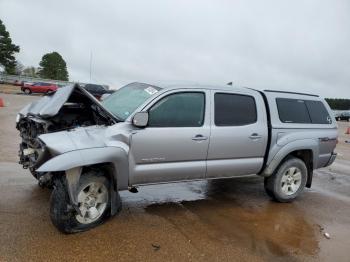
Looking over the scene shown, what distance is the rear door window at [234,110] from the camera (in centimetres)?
628

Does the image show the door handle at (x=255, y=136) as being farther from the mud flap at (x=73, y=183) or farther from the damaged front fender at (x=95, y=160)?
the mud flap at (x=73, y=183)

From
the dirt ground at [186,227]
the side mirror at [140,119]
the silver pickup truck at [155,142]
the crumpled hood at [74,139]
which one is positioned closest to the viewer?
the dirt ground at [186,227]

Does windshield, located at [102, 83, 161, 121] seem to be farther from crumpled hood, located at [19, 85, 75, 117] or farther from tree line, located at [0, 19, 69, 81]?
tree line, located at [0, 19, 69, 81]

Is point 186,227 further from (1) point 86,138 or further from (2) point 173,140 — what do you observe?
(1) point 86,138

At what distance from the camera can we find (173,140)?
5695 millimetres

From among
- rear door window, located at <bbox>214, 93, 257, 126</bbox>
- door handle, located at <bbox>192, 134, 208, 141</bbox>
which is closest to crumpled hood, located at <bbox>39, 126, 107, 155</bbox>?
door handle, located at <bbox>192, 134, 208, 141</bbox>

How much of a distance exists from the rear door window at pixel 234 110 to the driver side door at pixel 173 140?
0.74 ft

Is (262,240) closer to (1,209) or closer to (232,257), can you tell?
(232,257)

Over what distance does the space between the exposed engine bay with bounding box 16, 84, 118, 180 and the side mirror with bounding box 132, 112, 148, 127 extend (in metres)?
0.32

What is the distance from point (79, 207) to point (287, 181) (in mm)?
3890

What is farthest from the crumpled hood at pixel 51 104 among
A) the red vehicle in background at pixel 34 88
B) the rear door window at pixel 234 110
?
the red vehicle in background at pixel 34 88

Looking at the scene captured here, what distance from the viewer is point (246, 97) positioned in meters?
6.75

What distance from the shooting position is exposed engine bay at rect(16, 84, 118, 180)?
542 cm

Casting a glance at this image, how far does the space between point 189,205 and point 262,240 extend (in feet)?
4.99
